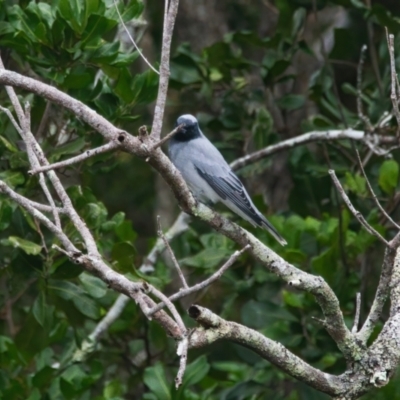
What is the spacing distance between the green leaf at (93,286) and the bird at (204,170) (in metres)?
1.04

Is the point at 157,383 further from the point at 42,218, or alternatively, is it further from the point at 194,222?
the point at 42,218

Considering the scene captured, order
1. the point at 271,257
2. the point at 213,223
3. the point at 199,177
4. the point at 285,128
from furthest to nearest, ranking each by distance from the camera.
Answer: the point at 285,128 < the point at 199,177 < the point at 213,223 < the point at 271,257

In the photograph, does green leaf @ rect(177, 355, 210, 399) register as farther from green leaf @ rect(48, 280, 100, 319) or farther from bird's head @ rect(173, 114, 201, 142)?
bird's head @ rect(173, 114, 201, 142)

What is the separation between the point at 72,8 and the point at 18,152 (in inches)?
27.7

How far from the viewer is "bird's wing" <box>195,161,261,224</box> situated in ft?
16.2

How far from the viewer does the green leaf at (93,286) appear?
4117 millimetres

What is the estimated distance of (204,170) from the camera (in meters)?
5.15

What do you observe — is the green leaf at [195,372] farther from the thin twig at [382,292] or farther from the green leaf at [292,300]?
the thin twig at [382,292]

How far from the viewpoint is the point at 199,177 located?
5.17m

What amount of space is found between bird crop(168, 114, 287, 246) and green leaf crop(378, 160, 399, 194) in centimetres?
74

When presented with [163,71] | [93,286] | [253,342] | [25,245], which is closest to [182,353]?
[253,342]

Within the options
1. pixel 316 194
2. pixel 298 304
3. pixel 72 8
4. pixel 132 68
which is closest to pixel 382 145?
pixel 316 194

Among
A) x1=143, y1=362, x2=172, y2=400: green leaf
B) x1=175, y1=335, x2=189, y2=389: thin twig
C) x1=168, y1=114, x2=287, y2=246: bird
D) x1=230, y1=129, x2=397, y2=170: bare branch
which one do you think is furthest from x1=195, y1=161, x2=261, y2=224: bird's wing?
x1=175, y1=335, x2=189, y2=389: thin twig

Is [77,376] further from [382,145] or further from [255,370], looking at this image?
[382,145]
